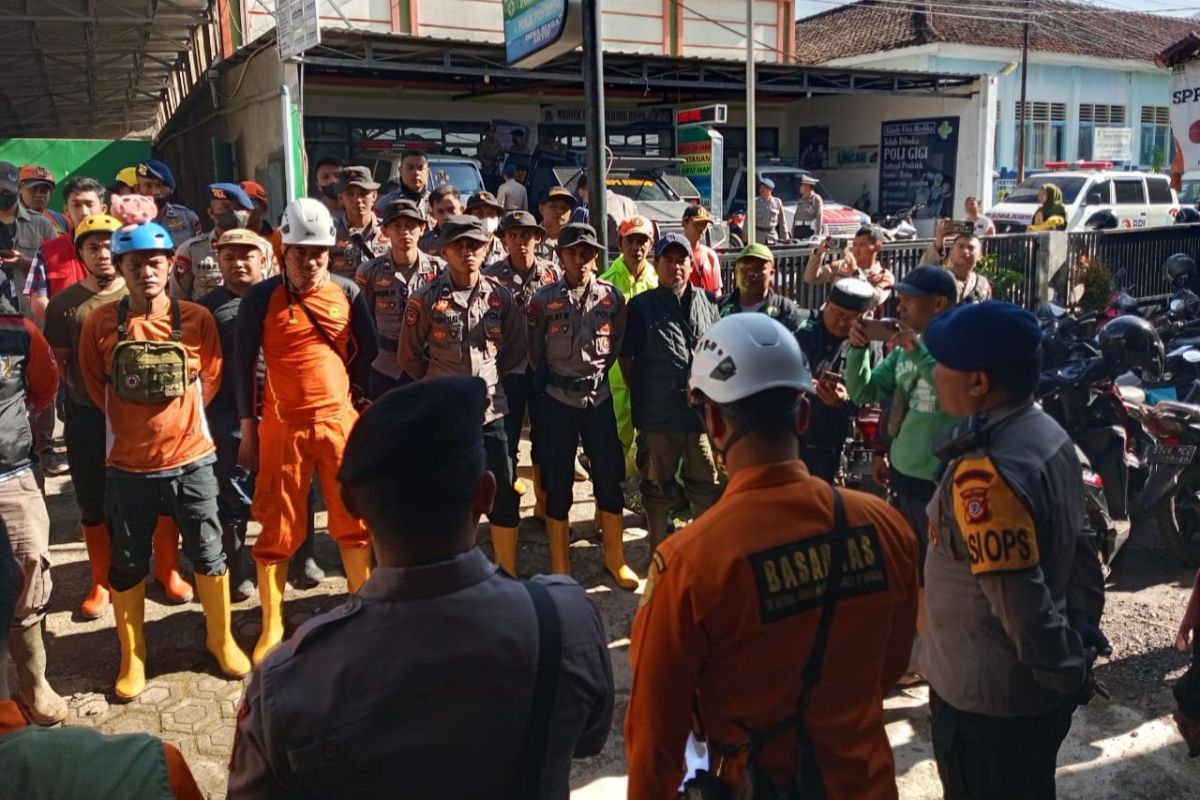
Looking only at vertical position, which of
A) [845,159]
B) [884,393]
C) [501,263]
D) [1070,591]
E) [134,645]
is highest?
[845,159]

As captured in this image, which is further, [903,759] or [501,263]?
[501,263]

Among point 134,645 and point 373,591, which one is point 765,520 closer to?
point 373,591

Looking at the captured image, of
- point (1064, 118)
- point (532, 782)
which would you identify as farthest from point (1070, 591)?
point (1064, 118)

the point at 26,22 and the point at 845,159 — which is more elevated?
the point at 26,22

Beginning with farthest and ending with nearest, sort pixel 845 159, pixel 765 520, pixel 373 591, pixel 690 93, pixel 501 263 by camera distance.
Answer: pixel 845 159
pixel 690 93
pixel 501 263
pixel 765 520
pixel 373 591

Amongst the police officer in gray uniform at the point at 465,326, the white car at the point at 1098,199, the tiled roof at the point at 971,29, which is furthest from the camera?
the tiled roof at the point at 971,29

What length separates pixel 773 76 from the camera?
19312 millimetres

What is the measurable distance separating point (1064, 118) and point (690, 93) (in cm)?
1851

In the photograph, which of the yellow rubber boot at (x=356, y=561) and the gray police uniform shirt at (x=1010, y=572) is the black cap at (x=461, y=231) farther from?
the gray police uniform shirt at (x=1010, y=572)

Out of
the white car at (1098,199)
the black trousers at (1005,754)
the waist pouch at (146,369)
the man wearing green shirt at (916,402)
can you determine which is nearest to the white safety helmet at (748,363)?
the black trousers at (1005,754)

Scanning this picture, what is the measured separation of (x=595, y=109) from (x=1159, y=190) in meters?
19.4

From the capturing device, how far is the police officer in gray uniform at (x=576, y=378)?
16.6 ft

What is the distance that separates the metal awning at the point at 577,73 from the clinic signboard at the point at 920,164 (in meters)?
1.10

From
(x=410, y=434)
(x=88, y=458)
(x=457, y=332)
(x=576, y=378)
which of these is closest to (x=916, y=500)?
(x=576, y=378)
